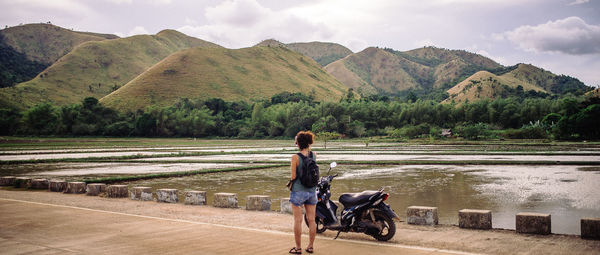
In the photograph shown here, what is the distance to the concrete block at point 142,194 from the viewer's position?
12.7 metres

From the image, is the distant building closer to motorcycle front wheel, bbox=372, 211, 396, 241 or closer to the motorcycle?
the motorcycle

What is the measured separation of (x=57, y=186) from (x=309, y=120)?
80281 mm

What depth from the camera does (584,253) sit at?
20.4 ft

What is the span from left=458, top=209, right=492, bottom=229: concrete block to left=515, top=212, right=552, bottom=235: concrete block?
1.62 feet

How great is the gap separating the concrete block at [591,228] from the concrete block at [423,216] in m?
2.40

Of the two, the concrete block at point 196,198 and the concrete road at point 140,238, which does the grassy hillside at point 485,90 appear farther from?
the concrete road at point 140,238

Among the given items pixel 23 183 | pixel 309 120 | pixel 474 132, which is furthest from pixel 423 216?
pixel 309 120

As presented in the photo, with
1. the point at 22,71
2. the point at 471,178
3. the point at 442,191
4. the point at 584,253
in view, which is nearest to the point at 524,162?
the point at 471,178

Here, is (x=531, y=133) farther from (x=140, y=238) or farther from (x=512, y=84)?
(x=512, y=84)

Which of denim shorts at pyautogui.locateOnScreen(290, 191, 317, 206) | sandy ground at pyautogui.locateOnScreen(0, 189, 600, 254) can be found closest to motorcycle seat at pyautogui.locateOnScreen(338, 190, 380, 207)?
sandy ground at pyautogui.locateOnScreen(0, 189, 600, 254)

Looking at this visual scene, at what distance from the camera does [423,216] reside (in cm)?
859

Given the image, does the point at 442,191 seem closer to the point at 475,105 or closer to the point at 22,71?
the point at 475,105

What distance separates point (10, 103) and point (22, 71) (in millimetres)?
80239

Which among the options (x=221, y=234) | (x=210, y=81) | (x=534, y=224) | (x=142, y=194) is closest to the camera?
(x=534, y=224)
